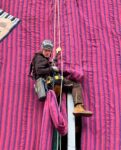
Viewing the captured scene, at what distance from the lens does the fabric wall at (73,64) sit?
12.1ft

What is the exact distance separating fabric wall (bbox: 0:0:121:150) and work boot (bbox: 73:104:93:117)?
11 centimetres

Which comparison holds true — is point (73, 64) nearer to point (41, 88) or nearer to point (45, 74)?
point (45, 74)

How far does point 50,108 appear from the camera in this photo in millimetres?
3623

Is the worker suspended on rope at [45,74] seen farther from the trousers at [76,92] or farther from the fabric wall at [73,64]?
the fabric wall at [73,64]

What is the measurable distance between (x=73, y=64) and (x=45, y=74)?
38 cm

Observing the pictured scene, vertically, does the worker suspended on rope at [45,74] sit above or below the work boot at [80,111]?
above

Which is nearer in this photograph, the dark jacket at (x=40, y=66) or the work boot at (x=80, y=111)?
the work boot at (x=80, y=111)

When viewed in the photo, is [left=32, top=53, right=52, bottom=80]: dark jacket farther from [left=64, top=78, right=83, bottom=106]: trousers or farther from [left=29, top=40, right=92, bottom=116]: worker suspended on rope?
[left=64, top=78, right=83, bottom=106]: trousers

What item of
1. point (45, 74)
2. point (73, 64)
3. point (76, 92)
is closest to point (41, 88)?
point (45, 74)

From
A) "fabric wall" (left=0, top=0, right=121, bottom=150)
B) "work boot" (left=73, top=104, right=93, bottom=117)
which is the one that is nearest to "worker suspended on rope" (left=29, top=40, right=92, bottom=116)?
"work boot" (left=73, top=104, right=93, bottom=117)

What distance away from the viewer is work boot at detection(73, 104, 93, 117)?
3.61 m

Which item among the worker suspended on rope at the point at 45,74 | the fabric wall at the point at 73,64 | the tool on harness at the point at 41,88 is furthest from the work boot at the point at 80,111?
the tool on harness at the point at 41,88

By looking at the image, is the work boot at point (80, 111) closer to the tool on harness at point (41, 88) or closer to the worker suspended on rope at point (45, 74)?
the worker suspended on rope at point (45, 74)

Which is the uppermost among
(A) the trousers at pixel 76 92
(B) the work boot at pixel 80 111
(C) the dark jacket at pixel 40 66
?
(C) the dark jacket at pixel 40 66
